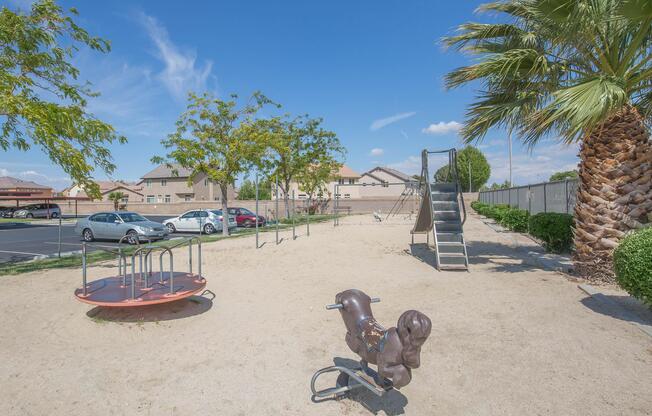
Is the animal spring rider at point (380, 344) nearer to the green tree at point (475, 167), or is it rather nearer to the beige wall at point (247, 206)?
the beige wall at point (247, 206)

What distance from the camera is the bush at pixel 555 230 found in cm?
991

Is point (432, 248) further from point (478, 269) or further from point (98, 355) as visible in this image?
point (98, 355)

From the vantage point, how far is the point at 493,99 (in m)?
8.59

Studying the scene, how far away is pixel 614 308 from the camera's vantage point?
5480 millimetres

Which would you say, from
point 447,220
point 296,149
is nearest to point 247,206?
point 296,149

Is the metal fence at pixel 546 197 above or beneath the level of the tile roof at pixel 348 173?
beneath

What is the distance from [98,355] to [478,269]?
7.62 metres

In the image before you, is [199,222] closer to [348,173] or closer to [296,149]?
[296,149]

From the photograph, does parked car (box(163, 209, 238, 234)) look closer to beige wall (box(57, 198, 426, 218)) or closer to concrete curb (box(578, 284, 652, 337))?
beige wall (box(57, 198, 426, 218))

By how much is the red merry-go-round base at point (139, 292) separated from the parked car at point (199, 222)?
1370 cm

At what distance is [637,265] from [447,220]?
5.49 metres

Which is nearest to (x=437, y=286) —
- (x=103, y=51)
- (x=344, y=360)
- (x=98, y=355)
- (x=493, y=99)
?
(x=344, y=360)

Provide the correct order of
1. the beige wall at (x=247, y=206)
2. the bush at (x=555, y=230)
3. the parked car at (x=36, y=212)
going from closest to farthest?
the bush at (x=555, y=230) < the beige wall at (x=247, y=206) < the parked car at (x=36, y=212)

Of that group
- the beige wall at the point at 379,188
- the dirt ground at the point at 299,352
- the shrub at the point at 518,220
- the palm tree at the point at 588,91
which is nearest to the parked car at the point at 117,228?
the dirt ground at the point at 299,352
